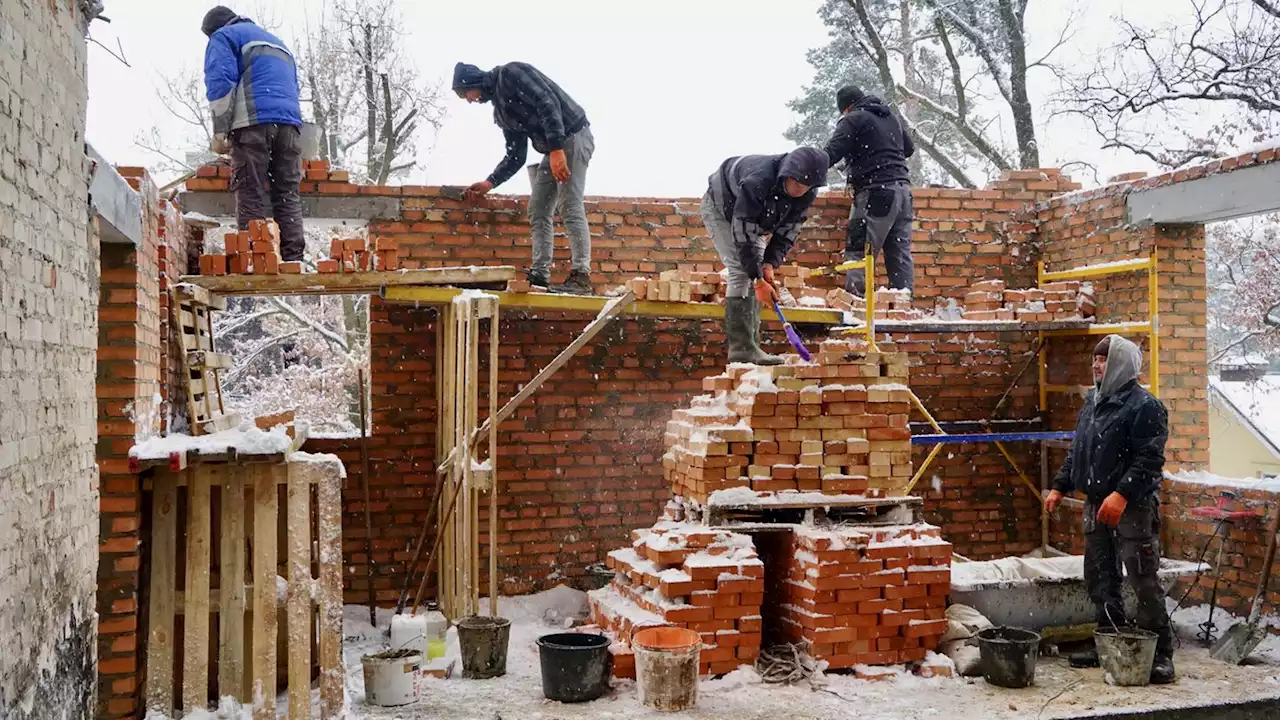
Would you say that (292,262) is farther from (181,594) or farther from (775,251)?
(775,251)

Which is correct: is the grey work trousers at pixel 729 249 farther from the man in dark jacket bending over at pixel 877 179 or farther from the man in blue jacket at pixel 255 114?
the man in blue jacket at pixel 255 114

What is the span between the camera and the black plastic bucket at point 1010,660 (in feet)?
17.4

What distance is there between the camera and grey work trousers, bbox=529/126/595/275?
6980mm

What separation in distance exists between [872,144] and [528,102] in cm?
266

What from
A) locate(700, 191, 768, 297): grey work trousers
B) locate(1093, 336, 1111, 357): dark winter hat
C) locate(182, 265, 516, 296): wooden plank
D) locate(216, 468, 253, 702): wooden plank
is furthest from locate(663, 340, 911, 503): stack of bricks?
locate(216, 468, 253, 702): wooden plank

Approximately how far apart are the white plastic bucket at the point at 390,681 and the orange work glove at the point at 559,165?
340cm

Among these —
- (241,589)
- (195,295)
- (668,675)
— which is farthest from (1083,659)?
(195,295)

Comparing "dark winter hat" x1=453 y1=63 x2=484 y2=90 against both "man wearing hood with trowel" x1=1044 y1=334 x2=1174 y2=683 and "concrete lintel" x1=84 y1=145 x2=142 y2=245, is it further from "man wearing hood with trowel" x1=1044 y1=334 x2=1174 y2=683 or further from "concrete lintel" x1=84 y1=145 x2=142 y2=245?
"man wearing hood with trowel" x1=1044 y1=334 x2=1174 y2=683

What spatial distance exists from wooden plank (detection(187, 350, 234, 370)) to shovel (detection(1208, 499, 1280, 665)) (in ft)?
20.4

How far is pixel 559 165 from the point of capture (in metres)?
6.84

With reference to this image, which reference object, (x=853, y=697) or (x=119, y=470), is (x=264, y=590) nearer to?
(x=119, y=470)

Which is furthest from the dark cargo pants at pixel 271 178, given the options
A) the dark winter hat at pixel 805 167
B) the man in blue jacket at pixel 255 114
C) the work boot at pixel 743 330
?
the dark winter hat at pixel 805 167

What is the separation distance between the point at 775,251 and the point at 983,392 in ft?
9.37

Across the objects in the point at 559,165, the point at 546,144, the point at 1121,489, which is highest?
the point at 546,144
